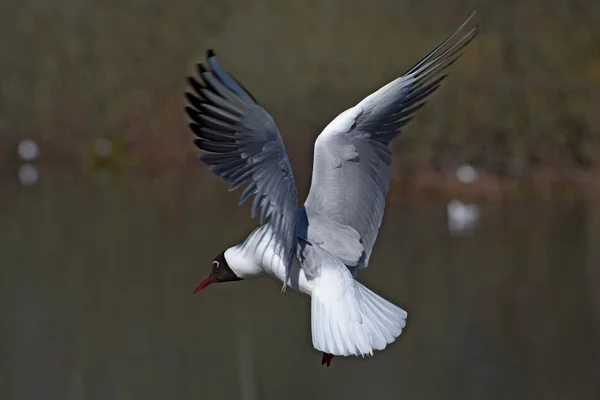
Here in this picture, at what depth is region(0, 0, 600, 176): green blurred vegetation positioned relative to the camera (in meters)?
12.5

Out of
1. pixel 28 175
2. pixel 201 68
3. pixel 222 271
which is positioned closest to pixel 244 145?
pixel 201 68

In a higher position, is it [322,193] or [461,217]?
[322,193]

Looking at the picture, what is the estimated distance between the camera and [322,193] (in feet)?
16.9

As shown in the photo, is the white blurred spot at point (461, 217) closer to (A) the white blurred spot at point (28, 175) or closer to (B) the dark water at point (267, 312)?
(B) the dark water at point (267, 312)

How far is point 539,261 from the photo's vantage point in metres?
9.23

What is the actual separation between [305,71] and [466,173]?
8.56ft

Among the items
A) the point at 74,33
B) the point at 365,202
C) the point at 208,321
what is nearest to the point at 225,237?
the point at 208,321

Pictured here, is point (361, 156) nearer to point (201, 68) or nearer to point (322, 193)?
point (322, 193)

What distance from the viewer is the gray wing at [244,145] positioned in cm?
436

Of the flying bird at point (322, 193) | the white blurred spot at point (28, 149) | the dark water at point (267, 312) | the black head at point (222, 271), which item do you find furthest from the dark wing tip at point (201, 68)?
the white blurred spot at point (28, 149)

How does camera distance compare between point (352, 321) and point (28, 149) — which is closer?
point (352, 321)

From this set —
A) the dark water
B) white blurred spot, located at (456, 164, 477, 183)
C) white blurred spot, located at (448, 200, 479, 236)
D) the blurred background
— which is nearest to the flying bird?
the dark water

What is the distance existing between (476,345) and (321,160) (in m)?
2.68

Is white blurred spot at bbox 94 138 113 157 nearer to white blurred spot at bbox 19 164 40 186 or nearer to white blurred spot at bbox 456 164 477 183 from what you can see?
white blurred spot at bbox 19 164 40 186
